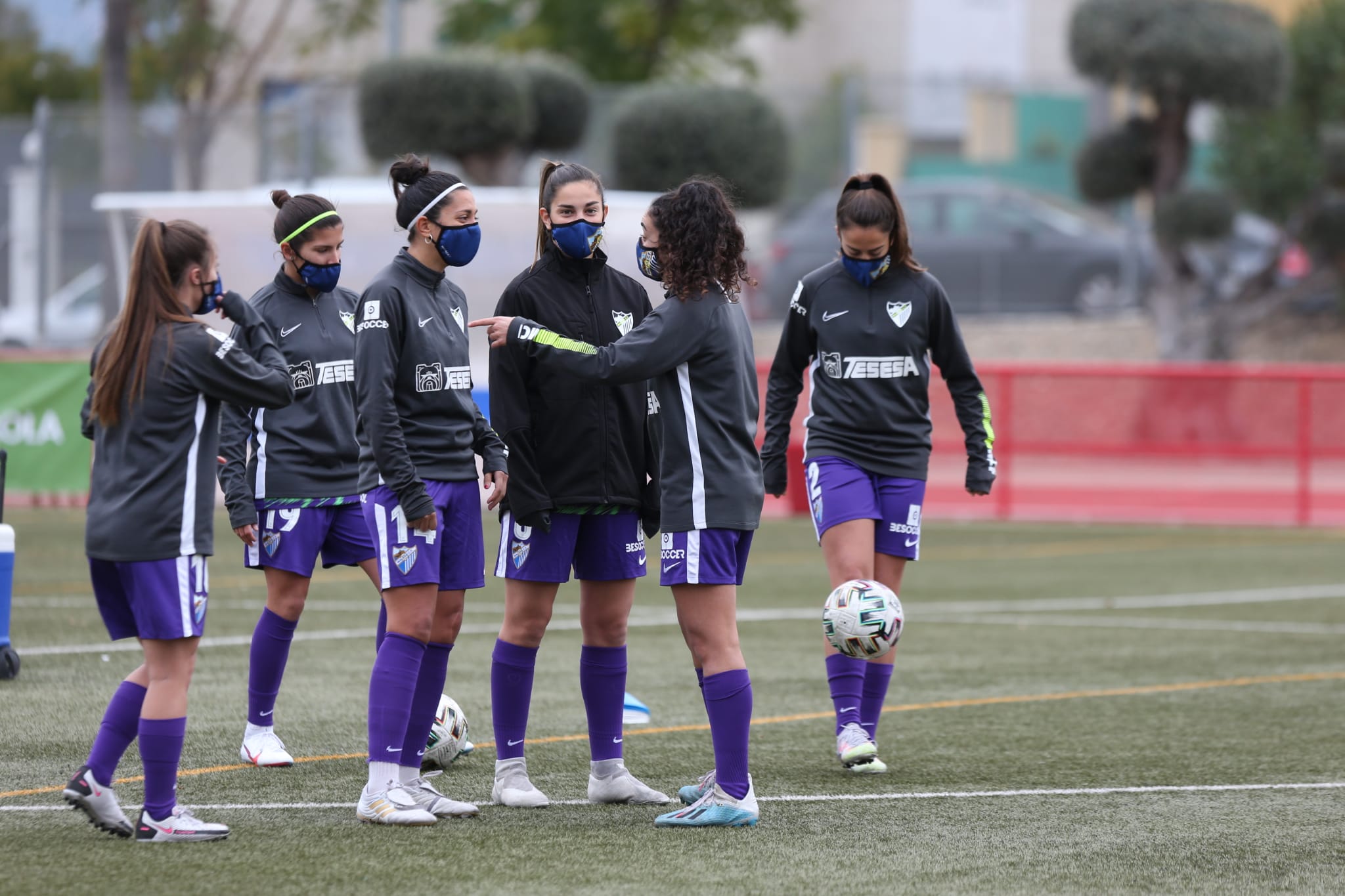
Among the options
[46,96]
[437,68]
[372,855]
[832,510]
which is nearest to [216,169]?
[437,68]

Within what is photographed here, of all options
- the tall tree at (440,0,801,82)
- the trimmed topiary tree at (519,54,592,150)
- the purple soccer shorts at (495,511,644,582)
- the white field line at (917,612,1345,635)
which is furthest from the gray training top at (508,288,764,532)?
the tall tree at (440,0,801,82)

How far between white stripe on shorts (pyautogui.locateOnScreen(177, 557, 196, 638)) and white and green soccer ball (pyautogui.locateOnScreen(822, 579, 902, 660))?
2.40 meters

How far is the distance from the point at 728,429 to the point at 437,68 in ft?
59.2

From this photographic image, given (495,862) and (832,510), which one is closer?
(495,862)

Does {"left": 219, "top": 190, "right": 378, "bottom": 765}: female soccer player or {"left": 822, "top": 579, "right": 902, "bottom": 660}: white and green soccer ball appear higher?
{"left": 219, "top": 190, "right": 378, "bottom": 765}: female soccer player

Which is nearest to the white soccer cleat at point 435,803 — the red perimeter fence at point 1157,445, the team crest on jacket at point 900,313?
the team crest on jacket at point 900,313

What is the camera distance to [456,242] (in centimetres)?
617

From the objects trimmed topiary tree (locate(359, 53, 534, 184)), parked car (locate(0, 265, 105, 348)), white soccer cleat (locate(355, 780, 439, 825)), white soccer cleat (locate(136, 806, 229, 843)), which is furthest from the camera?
trimmed topiary tree (locate(359, 53, 534, 184))

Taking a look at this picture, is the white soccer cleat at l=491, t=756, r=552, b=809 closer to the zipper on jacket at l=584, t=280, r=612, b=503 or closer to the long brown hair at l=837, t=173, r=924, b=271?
the zipper on jacket at l=584, t=280, r=612, b=503

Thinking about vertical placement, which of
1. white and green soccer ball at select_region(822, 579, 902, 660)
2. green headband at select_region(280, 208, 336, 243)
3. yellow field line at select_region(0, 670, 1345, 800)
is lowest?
yellow field line at select_region(0, 670, 1345, 800)

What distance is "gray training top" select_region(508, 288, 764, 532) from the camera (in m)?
5.98

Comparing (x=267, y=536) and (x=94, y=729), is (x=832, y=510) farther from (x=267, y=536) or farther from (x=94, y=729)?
(x=94, y=729)

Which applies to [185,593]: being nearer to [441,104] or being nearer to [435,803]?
[435,803]

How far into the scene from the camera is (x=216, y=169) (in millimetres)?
23203
